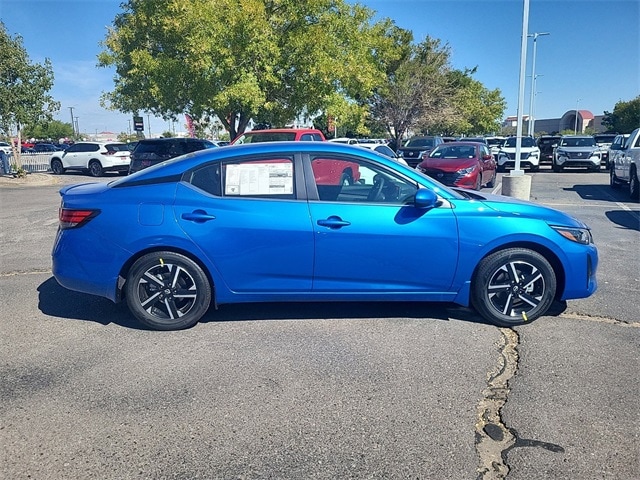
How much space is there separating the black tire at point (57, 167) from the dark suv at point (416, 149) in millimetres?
15937

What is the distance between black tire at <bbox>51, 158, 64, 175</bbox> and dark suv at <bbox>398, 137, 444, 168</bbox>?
15.9m

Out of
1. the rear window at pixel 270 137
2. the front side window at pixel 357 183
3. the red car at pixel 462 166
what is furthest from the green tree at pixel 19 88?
the front side window at pixel 357 183

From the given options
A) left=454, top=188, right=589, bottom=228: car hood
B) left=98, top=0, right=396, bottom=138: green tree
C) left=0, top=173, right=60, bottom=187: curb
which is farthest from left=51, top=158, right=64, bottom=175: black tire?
left=454, top=188, right=589, bottom=228: car hood

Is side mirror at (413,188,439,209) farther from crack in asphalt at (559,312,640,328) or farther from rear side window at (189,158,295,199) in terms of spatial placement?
crack in asphalt at (559,312,640,328)

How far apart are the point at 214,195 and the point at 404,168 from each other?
5.39 feet

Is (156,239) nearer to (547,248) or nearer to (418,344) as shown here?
(418,344)

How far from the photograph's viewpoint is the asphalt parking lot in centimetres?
262

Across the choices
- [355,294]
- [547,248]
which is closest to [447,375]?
[355,294]

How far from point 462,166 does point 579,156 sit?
1170 centimetres

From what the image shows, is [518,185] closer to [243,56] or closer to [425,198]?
[425,198]

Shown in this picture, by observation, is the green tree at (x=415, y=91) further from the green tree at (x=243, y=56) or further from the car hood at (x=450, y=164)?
the car hood at (x=450, y=164)

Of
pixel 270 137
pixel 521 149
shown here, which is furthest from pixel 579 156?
pixel 270 137

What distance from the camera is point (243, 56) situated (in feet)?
59.2

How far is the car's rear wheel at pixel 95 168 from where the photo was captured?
73.4 feet
